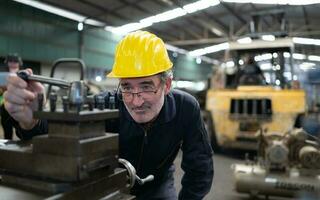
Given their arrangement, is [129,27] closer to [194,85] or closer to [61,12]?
[61,12]

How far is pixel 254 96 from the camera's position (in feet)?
21.4

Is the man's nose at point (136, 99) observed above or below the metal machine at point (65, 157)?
above

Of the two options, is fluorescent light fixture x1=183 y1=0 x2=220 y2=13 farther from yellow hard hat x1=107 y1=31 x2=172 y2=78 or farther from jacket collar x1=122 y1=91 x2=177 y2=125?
yellow hard hat x1=107 y1=31 x2=172 y2=78

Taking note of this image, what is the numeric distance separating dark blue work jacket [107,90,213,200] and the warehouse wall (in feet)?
28.5

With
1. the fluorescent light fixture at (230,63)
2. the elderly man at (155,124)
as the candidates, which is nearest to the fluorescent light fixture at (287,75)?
the fluorescent light fixture at (230,63)

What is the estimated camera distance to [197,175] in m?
2.16

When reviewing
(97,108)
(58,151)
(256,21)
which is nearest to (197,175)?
(97,108)

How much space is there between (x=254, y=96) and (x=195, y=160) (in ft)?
15.2

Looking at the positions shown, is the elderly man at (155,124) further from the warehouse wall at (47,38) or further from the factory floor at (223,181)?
the warehouse wall at (47,38)

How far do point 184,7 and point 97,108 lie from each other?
10617 millimetres

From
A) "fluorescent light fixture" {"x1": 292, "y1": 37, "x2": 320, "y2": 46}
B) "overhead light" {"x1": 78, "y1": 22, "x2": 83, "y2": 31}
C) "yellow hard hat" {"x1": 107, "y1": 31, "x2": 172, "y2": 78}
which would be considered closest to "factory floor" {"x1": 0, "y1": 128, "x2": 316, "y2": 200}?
"yellow hard hat" {"x1": 107, "y1": 31, "x2": 172, "y2": 78}

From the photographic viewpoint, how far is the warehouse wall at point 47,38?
10016 mm

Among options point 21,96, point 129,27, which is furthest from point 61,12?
point 21,96

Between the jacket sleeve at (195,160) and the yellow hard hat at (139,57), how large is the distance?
473mm
